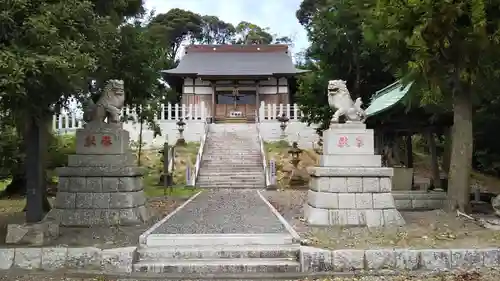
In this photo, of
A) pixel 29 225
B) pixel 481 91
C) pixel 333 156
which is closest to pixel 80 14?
pixel 29 225

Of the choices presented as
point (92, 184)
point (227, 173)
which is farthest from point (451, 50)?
point (227, 173)

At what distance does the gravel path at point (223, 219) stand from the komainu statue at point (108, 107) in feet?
8.44

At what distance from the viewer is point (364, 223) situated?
29.5 feet

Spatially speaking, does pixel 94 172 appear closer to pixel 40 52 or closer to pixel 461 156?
pixel 40 52

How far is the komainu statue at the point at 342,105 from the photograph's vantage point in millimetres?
9469

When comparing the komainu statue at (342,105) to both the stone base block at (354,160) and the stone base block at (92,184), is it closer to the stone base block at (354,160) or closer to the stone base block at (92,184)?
the stone base block at (354,160)

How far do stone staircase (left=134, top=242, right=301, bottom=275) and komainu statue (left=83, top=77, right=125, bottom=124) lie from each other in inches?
146

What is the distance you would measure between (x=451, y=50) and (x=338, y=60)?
24.9ft

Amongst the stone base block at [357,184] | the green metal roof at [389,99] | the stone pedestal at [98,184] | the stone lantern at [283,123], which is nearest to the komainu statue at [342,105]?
the stone base block at [357,184]

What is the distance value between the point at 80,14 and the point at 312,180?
569 centimetres

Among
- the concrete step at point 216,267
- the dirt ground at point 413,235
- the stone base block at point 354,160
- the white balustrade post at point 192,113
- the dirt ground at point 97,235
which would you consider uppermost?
the white balustrade post at point 192,113

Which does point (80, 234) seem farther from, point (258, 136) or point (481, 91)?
point (258, 136)

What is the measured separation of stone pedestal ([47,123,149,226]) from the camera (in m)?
9.22

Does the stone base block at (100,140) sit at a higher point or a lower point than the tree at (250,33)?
lower
